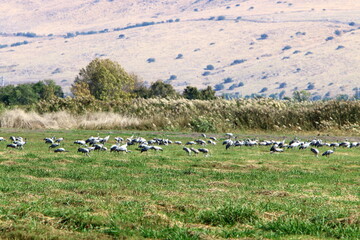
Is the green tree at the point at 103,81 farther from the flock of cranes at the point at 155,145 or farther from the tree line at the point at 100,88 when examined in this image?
the flock of cranes at the point at 155,145

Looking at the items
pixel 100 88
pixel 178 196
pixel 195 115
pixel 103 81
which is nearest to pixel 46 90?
pixel 100 88

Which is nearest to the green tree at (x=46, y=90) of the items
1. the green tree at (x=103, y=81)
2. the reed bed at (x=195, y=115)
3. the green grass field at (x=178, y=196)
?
the green tree at (x=103, y=81)

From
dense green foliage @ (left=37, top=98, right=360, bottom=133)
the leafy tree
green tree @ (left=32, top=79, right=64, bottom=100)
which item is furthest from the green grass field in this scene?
green tree @ (left=32, top=79, right=64, bottom=100)

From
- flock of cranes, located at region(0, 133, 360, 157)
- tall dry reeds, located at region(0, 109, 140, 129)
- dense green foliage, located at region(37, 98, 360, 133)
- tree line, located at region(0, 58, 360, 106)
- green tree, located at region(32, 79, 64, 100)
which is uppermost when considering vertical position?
flock of cranes, located at region(0, 133, 360, 157)

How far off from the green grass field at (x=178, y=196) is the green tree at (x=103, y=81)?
6896 centimetres

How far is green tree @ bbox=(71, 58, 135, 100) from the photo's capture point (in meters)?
93.4

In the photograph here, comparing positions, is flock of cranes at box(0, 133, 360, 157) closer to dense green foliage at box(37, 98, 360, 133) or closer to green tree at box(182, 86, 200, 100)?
dense green foliage at box(37, 98, 360, 133)

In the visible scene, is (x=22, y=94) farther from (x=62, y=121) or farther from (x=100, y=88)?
(x=62, y=121)

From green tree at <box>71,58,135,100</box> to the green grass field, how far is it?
69.0 metres

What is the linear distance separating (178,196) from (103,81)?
8192 cm

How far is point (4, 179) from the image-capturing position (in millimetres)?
15984

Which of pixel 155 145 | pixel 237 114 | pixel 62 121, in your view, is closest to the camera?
pixel 155 145

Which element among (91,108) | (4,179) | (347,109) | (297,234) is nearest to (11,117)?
(91,108)

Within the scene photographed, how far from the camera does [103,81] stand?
94.8 metres
